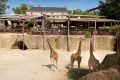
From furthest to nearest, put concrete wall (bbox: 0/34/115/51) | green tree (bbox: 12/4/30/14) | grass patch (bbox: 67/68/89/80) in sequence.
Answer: green tree (bbox: 12/4/30/14) → concrete wall (bbox: 0/34/115/51) → grass patch (bbox: 67/68/89/80)

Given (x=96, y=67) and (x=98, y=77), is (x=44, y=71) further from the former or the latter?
(x=98, y=77)

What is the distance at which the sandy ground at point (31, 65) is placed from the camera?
2627cm

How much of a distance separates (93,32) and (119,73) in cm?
2486

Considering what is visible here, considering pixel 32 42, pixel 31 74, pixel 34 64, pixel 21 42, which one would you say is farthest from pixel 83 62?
pixel 21 42

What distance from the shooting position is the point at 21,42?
45.1m

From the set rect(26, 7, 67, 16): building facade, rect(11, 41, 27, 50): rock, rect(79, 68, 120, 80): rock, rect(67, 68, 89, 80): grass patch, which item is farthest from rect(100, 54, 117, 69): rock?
rect(26, 7, 67, 16): building facade

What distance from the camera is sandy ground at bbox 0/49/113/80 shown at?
86.2 feet

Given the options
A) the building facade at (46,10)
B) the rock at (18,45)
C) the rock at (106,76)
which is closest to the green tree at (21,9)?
the building facade at (46,10)

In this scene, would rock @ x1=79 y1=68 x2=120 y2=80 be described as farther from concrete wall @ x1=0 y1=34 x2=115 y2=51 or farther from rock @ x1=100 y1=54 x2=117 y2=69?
concrete wall @ x1=0 y1=34 x2=115 y2=51

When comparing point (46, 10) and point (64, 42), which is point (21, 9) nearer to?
point (46, 10)

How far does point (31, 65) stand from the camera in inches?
1214

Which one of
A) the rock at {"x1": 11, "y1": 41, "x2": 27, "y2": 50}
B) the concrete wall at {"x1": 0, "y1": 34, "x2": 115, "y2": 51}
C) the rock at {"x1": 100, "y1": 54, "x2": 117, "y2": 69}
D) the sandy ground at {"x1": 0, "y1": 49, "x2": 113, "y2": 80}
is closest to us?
the rock at {"x1": 100, "y1": 54, "x2": 117, "y2": 69}

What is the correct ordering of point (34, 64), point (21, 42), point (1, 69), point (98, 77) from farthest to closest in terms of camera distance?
1. point (21, 42)
2. point (34, 64)
3. point (1, 69)
4. point (98, 77)

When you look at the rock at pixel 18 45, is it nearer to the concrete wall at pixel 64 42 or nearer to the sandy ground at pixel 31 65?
the concrete wall at pixel 64 42
